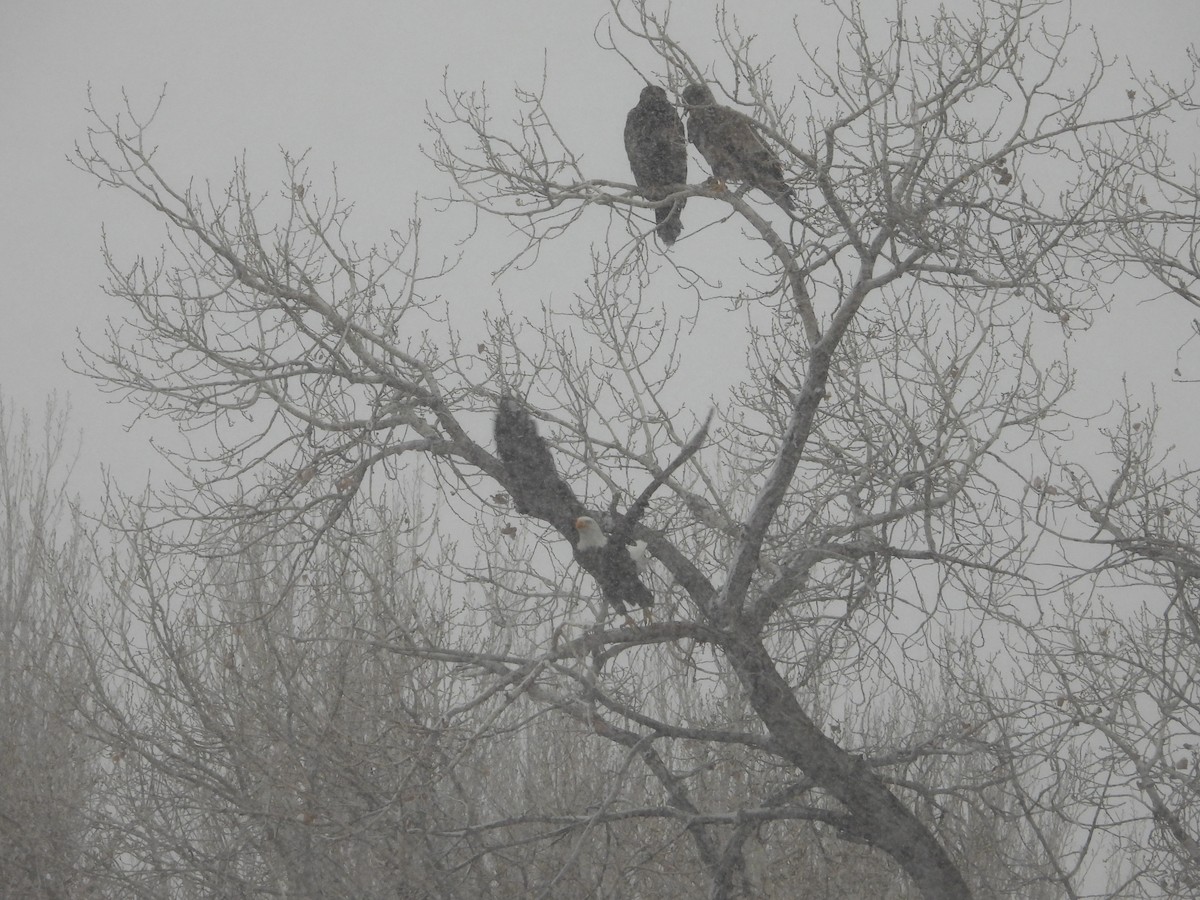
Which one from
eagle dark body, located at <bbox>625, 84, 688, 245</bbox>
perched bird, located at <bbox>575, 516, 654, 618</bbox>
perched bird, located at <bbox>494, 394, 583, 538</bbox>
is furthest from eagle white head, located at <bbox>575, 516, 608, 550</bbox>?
eagle dark body, located at <bbox>625, 84, 688, 245</bbox>

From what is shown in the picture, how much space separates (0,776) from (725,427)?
7.07m

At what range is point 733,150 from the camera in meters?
6.34

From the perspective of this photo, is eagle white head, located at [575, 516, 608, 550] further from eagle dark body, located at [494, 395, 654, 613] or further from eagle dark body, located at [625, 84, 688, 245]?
eagle dark body, located at [625, 84, 688, 245]

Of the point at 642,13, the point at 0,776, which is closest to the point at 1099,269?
the point at 642,13

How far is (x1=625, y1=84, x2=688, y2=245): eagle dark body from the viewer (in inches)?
252

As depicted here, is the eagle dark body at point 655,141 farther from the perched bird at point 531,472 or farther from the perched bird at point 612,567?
the perched bird at point 612,567

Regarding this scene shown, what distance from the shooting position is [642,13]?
5.64 m

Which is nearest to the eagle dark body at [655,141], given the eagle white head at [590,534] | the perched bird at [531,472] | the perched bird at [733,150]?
the perched bird at [733,150]

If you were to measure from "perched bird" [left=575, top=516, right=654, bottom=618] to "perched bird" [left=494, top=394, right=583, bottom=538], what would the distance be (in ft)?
0.96

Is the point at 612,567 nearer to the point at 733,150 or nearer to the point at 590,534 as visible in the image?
the point at 590,534

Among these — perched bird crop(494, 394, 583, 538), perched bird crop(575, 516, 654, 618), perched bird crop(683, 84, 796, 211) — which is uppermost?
perched bird crop(683, 84, 796, 211)

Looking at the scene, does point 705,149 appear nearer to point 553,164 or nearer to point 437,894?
point 553,164

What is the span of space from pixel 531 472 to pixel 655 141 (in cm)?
212

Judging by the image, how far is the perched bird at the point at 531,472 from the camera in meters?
5.72
